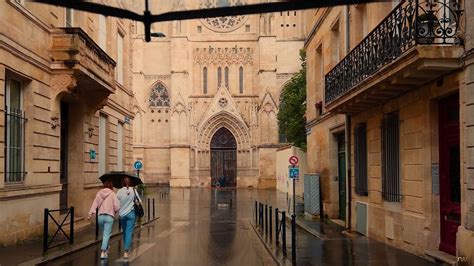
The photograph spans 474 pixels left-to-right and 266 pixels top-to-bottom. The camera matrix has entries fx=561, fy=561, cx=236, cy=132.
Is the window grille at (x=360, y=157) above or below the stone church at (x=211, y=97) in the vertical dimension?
below

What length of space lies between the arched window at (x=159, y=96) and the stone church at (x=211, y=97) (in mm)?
111

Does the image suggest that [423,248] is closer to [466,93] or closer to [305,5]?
[466,93]

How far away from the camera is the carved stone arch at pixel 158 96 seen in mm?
62500

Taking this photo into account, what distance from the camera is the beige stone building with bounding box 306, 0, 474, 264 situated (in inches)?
346

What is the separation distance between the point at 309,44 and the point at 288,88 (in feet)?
82.2

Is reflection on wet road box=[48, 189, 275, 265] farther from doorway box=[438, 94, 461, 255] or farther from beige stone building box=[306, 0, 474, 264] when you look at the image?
doorway box=[438, 94, 461, 255]

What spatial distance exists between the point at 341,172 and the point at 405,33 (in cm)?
999

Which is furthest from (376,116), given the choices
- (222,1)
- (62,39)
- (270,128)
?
(270,128)

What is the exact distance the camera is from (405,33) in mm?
9922

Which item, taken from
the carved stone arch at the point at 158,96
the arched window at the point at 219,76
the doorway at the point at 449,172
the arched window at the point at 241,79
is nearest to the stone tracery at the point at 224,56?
the arched window at the point at 219,76

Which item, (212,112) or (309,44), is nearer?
(309,44)

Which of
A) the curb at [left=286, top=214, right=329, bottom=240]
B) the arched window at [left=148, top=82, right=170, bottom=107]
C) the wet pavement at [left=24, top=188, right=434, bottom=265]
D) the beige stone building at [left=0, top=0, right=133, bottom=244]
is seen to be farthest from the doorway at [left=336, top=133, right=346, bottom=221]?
the arched window at [left=148, top=82, right=170, bottom=107]

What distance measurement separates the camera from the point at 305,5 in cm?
242

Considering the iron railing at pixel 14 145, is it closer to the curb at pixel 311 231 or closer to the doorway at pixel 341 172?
the curb at pixel 311 231
